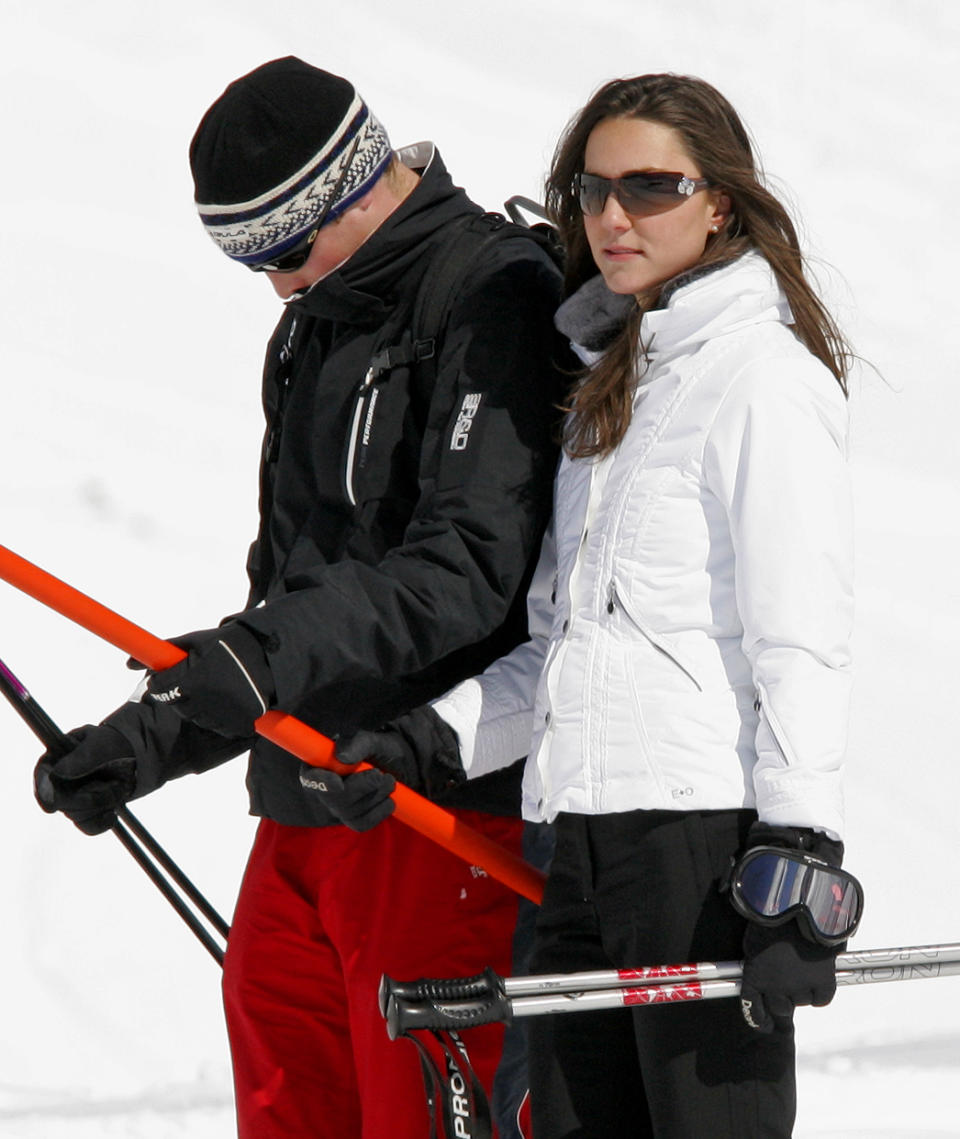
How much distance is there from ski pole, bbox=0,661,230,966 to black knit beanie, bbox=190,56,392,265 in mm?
775

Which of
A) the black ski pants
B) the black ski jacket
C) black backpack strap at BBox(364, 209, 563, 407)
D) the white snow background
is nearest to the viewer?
the black ski pants

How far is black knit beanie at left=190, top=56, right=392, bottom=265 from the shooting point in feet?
8.70

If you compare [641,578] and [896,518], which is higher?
[641,578]

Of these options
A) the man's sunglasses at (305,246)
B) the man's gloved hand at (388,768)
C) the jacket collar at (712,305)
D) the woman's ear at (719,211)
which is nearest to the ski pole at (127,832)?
the man's gloved hand at (388,768)

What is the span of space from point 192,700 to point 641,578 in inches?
24.5

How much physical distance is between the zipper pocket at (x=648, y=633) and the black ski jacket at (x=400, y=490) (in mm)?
251

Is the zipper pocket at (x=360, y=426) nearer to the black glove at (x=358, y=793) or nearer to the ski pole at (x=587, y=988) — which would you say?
the black glove at (x=358, y=793)

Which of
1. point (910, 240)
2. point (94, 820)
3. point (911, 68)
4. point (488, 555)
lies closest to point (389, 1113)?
point (94, 820)

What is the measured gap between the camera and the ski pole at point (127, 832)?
2.76 metres

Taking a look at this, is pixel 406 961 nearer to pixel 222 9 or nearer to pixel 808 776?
pixel 808 776

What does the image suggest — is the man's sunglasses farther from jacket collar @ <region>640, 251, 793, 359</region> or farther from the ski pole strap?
the ski pole strap

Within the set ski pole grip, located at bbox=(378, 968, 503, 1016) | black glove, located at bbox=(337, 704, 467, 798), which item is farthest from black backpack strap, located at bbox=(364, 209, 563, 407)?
ski pole grip, located at bbox=(378, 968, 503, 1016)

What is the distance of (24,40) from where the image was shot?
779 cm

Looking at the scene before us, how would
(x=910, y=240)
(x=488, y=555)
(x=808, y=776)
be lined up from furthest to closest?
(x=910, y=240) → (x=488, y=555) → (x=808, y=776)
